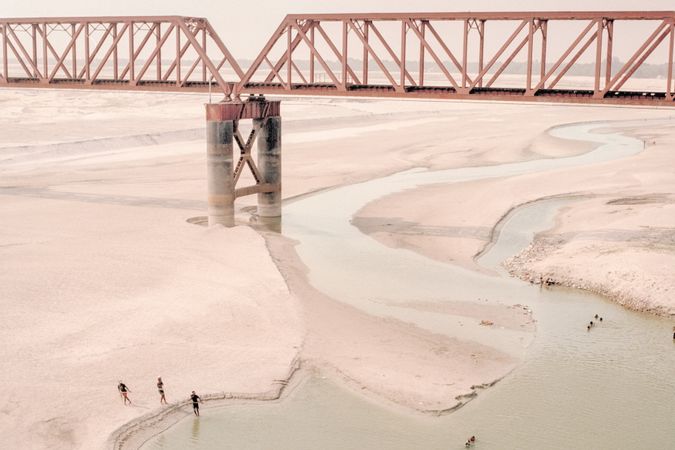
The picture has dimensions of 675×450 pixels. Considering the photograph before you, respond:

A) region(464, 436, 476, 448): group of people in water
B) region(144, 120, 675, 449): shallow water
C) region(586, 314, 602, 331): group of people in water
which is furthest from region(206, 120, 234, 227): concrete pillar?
region(464, 436, 476, 448): group of people in water

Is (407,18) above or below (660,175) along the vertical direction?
above

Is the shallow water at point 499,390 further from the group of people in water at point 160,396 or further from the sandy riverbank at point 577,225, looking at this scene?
the sandy riverbank at point 577,225

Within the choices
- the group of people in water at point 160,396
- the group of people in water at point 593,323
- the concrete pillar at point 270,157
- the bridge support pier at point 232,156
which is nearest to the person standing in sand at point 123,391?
the group of people in water at point 160,396

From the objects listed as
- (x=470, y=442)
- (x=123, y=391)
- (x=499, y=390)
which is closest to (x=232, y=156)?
(x=123, y=391)

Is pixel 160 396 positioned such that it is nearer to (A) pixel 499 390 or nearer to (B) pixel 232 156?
(A) pixel 499 390

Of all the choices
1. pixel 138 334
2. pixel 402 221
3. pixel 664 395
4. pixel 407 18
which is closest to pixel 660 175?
pixel 402 221

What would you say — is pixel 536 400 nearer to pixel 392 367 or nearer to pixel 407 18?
pixel 392 367
